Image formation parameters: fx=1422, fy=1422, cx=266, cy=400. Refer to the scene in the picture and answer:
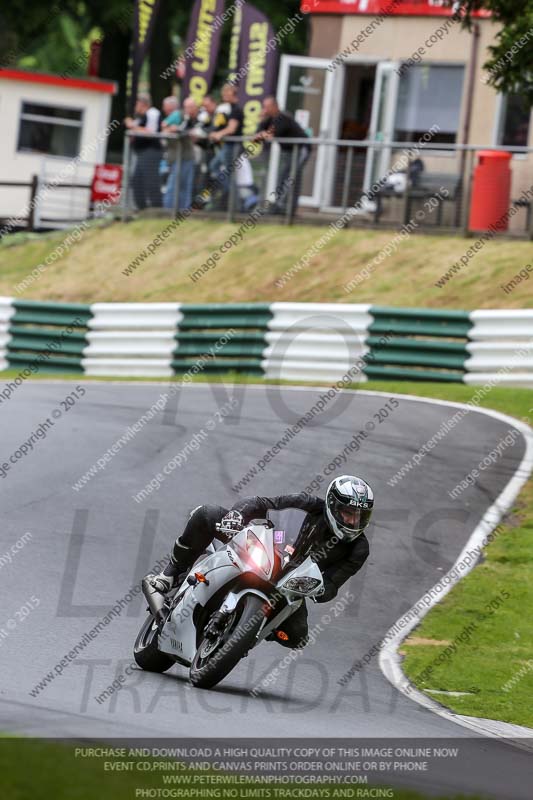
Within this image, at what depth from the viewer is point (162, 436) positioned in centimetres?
1434

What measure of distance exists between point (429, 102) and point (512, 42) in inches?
464

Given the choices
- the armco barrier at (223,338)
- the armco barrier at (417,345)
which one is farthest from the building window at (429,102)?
Answer: the armco barrier at (417,345)

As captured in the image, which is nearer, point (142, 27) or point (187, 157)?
point (187, 157)

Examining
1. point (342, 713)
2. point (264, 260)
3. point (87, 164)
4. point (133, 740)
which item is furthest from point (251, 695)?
point (87, 164)

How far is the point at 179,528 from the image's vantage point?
11.6m

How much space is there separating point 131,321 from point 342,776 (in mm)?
14255

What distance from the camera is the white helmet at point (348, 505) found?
25.9ft

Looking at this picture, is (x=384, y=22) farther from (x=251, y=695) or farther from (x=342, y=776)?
(x=342, y=776)

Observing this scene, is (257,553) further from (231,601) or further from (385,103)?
(385,103)

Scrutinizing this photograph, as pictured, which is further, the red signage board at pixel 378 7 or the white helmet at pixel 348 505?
the red signage board at pixel 378 7

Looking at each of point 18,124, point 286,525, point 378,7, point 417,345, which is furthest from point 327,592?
point 18,124

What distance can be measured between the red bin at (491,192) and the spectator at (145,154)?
20.3 feet

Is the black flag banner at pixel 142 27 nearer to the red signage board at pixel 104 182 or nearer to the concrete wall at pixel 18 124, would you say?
the red signage board at pixel 104 182

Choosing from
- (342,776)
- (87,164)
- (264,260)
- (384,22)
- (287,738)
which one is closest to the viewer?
(342,776)
